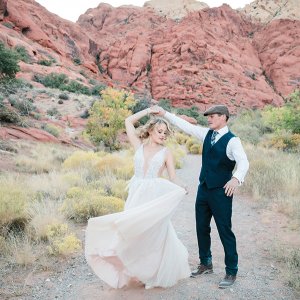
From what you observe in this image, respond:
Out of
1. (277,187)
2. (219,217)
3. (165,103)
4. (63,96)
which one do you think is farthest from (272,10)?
(219,217)

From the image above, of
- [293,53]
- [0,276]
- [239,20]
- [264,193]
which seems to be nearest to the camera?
[0,276]

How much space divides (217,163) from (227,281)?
1.34m

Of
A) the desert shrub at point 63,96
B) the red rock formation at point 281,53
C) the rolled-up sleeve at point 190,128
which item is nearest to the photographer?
the rolled-up sleeve at point 190,128

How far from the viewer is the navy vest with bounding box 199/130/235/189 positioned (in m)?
3.90

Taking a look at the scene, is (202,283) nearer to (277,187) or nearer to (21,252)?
(21,252)

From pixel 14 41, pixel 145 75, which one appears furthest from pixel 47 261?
pixel 145 75

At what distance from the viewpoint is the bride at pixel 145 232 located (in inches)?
142

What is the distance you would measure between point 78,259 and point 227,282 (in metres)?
2.05

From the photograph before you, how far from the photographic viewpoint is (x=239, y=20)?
222 ft

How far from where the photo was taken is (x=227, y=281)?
13.7 ft

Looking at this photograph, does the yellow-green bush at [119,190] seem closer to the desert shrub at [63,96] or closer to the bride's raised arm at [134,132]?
the bride's raised arm at [134,132]

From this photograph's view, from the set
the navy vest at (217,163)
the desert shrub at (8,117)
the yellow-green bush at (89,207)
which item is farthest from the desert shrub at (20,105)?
the navy vest at (217,163)

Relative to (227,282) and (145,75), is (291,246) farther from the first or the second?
(145,75)

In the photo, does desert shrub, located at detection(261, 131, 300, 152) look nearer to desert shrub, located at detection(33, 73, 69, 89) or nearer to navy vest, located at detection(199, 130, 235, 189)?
navy vest, located at detection(199, 130, 235, 189)
